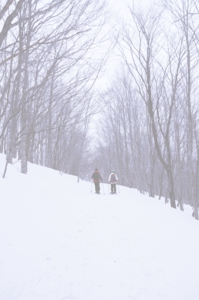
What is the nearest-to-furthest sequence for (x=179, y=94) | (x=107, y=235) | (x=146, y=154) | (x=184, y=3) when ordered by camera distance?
(x=107, y=235)
(x=184, y=3)
(x=179, y=94)
(x=146, y=154)

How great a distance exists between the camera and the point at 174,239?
516cm

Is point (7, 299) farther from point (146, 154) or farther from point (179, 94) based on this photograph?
point (146, 154)

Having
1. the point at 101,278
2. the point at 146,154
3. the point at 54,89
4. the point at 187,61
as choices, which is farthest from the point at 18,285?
the point at 146,154

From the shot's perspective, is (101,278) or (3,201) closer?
(101,278)

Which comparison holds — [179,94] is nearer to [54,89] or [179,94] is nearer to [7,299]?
[54,89]

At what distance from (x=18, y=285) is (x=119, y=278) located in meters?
1.49

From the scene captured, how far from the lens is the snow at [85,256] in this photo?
2.80 metres

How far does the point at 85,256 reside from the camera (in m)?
3.76

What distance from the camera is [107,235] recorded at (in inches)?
195

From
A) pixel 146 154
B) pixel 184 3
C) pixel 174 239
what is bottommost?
pixel 174 239

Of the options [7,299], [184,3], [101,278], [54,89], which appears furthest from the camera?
[184,3]

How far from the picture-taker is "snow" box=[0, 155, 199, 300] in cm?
280

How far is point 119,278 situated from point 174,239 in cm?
258

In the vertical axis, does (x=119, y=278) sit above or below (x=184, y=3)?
below
